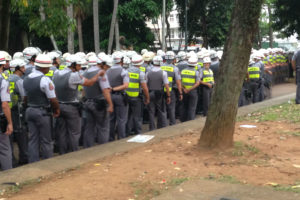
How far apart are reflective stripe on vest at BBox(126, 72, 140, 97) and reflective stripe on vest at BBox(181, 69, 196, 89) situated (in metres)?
2.16

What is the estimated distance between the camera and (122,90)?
33.1ft

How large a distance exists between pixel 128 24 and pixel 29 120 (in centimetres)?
2683

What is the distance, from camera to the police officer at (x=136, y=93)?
1044cm

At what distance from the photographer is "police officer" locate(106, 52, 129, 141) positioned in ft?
32.6

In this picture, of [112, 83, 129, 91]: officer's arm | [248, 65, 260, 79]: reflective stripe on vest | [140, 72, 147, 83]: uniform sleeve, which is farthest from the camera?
[248, 65, 260, 79]: reflective stripe on vest

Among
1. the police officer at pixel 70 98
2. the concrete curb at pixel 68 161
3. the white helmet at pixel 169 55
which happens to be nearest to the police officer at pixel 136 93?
the white helmet at pixel 169 55

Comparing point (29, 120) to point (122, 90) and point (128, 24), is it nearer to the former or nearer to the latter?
point (122, 90)

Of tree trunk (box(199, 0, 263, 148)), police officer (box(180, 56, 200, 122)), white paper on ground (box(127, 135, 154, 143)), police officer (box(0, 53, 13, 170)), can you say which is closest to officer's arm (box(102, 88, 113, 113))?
white paper on ground (box(127, 135, 154, 143))

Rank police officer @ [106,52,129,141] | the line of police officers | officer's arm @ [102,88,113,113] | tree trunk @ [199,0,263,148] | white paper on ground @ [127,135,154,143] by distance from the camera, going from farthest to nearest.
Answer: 1. police officer @ [106,52,129,141]
2. officer's arm @ [102,88,113,113]
3. white paper on ground @ [127,135,154,143]
4. the line of police officers
5. tree trunk @ [199,0,263,148]

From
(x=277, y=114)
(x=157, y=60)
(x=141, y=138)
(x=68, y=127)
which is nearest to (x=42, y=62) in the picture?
(x=68, y=127)

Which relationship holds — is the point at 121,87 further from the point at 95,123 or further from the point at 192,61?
the point at 192,61

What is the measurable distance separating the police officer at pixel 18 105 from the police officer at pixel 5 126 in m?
0.95

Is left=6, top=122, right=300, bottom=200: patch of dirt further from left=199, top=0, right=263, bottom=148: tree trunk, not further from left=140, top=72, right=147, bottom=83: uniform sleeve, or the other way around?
left=140, top=72, right=147, bottom=83: uniform sleeve

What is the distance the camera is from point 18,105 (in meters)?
8.41
